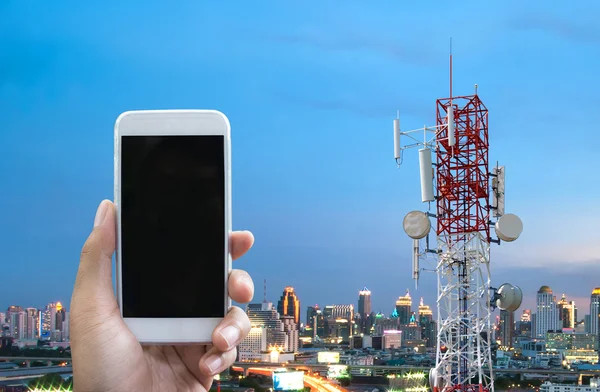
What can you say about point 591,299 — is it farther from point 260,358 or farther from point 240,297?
point 240,297

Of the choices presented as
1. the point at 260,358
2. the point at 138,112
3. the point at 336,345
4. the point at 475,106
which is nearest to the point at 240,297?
the point at 138,112

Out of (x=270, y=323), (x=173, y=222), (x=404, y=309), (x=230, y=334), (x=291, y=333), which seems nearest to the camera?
(x=230, y=334)

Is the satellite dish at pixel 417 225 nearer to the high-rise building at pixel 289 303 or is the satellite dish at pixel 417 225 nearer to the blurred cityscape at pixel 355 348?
the blurred cityscape at pixel 355 348

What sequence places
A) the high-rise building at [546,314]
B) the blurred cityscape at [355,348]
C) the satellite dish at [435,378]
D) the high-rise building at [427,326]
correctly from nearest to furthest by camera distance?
the satellite dish at [435,378] → the blurred cityscape at [355,348] → the high-rise building at [427,326] → the high-rise building at [546,314]

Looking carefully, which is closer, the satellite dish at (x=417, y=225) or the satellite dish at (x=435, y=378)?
the satellite dish at (x=417, y=225)

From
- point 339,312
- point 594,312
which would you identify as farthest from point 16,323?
point 594,312

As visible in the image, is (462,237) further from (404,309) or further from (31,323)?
(404,309)

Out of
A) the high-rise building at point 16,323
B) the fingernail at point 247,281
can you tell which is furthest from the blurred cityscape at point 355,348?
the fingernail at point 247,281
